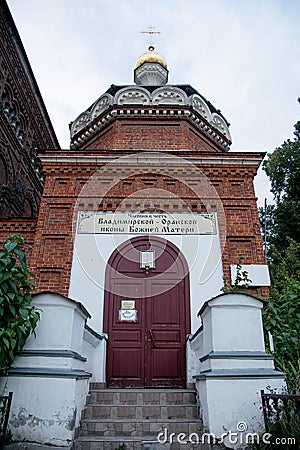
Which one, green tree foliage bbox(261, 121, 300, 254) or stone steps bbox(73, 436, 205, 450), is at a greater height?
green tree foliage bbox(261, 121, 300, 254)

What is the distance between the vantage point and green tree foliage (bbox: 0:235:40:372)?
3938 millimetres

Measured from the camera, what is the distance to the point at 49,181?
795 cm

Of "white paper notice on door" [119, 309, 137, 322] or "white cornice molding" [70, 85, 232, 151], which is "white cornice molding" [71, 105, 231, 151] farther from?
"white paper notice on door" [119, 309, 137, 322]

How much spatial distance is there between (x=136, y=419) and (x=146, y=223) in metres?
3.75

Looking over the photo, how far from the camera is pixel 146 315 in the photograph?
22.0 feet

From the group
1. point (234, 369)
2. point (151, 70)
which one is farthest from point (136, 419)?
point (151, 70)

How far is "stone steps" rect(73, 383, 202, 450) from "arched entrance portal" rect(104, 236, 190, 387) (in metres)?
1.25

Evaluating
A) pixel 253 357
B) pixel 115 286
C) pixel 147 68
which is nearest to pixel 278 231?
pixel 147 68

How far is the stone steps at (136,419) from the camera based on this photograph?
3.99 m

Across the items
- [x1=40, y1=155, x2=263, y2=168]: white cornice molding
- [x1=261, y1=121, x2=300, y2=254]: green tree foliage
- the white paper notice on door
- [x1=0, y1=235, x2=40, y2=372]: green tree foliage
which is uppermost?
[x1=261, y1=121, x2=300, y2=254]: green tree foliage

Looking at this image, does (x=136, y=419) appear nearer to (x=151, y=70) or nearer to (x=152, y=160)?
(x=152, y=160)

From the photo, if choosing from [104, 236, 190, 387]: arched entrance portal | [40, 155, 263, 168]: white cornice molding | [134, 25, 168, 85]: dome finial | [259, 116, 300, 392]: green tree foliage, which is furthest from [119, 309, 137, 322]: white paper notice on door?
[134, 25, 168, 85]: dome finial

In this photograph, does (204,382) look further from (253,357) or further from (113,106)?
(113,106)

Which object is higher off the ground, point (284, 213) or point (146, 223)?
point (284, 213)
